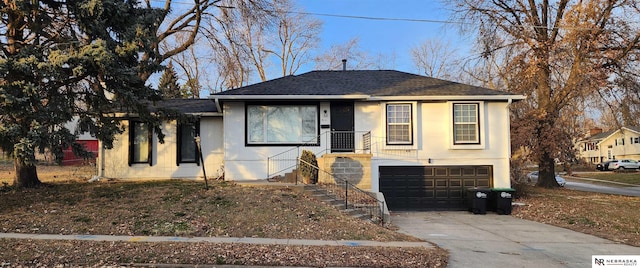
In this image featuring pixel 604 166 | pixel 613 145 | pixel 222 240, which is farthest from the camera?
pixel 613 145

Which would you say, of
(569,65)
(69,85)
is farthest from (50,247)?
(569,65)

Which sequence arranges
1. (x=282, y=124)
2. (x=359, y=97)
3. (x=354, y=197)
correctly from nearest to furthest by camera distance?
(x=354, y=197) < (x=359, y=97) < (x=282, y=124)

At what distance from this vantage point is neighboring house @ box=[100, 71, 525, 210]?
50.5ft

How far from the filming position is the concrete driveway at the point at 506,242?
25.6 ft

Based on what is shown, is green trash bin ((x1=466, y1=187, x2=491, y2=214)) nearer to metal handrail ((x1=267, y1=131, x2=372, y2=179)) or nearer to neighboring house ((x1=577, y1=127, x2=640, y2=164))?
metal handrail ((x1=267, y1=131, x2=372, y2=179))

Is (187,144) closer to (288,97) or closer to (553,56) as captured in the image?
(288,97)

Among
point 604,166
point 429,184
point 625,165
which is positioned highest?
point 429,184

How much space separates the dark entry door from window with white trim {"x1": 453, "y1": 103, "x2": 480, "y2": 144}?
3858 millimetres

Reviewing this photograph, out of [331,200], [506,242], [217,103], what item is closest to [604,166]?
[506,242]

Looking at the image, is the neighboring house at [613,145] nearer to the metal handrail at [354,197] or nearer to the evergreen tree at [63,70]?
the metal handrail at [354,197]

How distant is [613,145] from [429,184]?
203ft

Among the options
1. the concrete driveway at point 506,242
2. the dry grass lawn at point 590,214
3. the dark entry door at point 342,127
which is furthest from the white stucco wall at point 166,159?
the dry grass lawn at point 590,214

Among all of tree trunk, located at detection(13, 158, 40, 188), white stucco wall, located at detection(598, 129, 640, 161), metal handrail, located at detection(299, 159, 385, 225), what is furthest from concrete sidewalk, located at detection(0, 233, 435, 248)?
white stucco wall, located at detection(598, 129, 640, 161)

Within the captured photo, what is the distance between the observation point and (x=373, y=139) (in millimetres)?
15711
